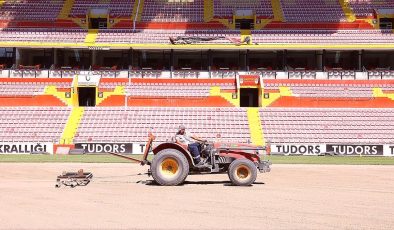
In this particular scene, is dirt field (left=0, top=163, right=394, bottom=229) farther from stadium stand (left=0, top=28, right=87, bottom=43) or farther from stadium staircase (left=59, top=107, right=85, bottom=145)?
stadium stand (left=0, top=28, right=87, bottom=43)

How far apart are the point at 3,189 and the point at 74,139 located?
751 inches

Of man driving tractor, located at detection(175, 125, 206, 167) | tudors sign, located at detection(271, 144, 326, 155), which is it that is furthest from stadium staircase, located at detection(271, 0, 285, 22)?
man driving tractor, located at detection(175, 125, 206, 167)

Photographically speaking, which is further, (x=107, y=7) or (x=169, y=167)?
(x=107, y=7)

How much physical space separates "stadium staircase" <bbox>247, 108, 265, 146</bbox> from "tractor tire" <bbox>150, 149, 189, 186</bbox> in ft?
58.8

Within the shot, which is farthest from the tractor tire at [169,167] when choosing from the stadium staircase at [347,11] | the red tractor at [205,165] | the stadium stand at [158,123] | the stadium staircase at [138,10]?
the stadium staircase at [347,11]

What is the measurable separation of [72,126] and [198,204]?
24.2 metres

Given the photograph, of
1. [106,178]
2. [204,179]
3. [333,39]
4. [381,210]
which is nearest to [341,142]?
[333,39]

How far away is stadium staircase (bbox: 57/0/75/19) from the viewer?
138 feet

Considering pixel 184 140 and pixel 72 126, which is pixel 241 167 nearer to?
pixel 184 140

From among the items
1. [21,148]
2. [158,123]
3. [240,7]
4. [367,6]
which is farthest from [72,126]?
[367,6]

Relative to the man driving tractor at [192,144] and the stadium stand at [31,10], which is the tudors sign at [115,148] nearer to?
the man driving tractor at [192,144]

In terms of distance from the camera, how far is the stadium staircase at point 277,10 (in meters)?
41.6

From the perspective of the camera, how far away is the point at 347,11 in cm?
4200

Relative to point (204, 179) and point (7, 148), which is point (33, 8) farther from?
point (204, 179)
